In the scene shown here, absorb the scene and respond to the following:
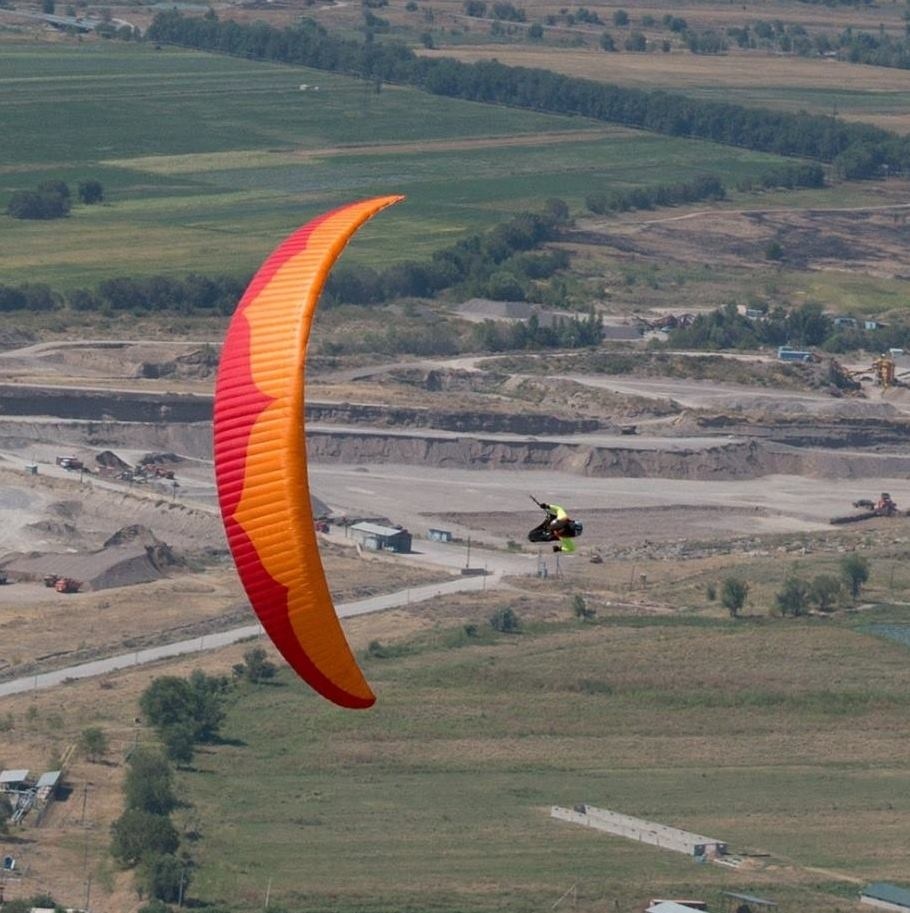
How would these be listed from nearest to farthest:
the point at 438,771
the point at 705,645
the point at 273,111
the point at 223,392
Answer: the point at 223,392 < the point at 438,771 < the point at 705,645 < the point at 273,111

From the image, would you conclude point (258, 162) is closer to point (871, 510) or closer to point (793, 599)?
point (871, 510)

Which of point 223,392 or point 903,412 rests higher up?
point 223,392

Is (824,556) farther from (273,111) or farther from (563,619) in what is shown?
(273,111)

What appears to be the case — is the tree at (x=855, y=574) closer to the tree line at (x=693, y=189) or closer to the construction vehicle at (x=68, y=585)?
the construction vehicle at (x=68, y=585)

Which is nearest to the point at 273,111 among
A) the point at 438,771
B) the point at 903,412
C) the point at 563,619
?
the point at 903,412

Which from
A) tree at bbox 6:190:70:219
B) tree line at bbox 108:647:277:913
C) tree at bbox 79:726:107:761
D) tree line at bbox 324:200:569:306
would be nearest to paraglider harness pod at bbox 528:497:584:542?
tree line at bbox 108:647:277:913

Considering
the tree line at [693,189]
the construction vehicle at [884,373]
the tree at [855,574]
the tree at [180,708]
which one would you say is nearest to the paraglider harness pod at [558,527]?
the tree at [180,708]

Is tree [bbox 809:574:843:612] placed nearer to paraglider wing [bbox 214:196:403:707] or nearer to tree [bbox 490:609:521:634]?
tree [bbox 490:609:521:634]
